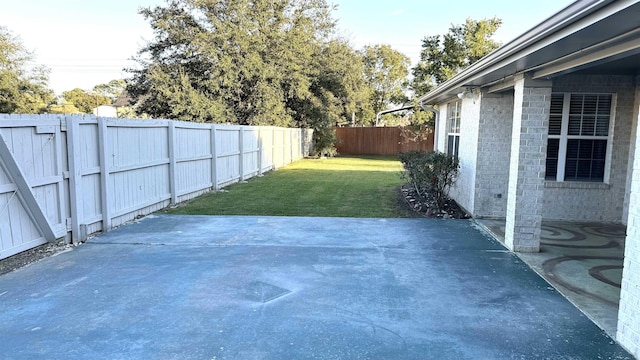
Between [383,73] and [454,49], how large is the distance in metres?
21.3

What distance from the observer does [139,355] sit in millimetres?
3219

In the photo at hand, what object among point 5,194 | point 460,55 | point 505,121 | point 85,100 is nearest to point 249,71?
point 460,55

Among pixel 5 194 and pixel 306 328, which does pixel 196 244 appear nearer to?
pixel 5 194

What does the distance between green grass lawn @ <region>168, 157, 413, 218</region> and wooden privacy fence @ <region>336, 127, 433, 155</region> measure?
1368cm

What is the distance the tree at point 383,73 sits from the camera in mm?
42969

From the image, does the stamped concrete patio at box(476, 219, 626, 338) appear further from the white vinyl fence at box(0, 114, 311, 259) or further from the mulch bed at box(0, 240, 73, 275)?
the white vinyl fence at box(0, 114, 311, 259)

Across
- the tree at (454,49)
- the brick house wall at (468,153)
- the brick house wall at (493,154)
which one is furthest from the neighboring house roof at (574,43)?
the tree at (454,49)

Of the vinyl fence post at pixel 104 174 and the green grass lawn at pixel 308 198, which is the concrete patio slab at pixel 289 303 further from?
the green grass lawn at pixel 308 198

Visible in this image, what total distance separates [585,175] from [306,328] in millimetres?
7050

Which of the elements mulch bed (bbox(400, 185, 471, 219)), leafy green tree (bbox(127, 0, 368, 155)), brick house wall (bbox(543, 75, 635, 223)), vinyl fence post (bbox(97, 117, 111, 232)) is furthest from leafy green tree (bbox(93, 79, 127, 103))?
brick house wall (bbox(543, 75, 635, 223))

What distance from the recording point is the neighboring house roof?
312 cm

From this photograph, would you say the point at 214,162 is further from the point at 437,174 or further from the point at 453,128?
the point at 453,128

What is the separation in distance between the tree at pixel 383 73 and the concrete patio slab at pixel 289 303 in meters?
38.0

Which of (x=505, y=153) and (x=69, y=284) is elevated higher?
(x=505, y=153)
